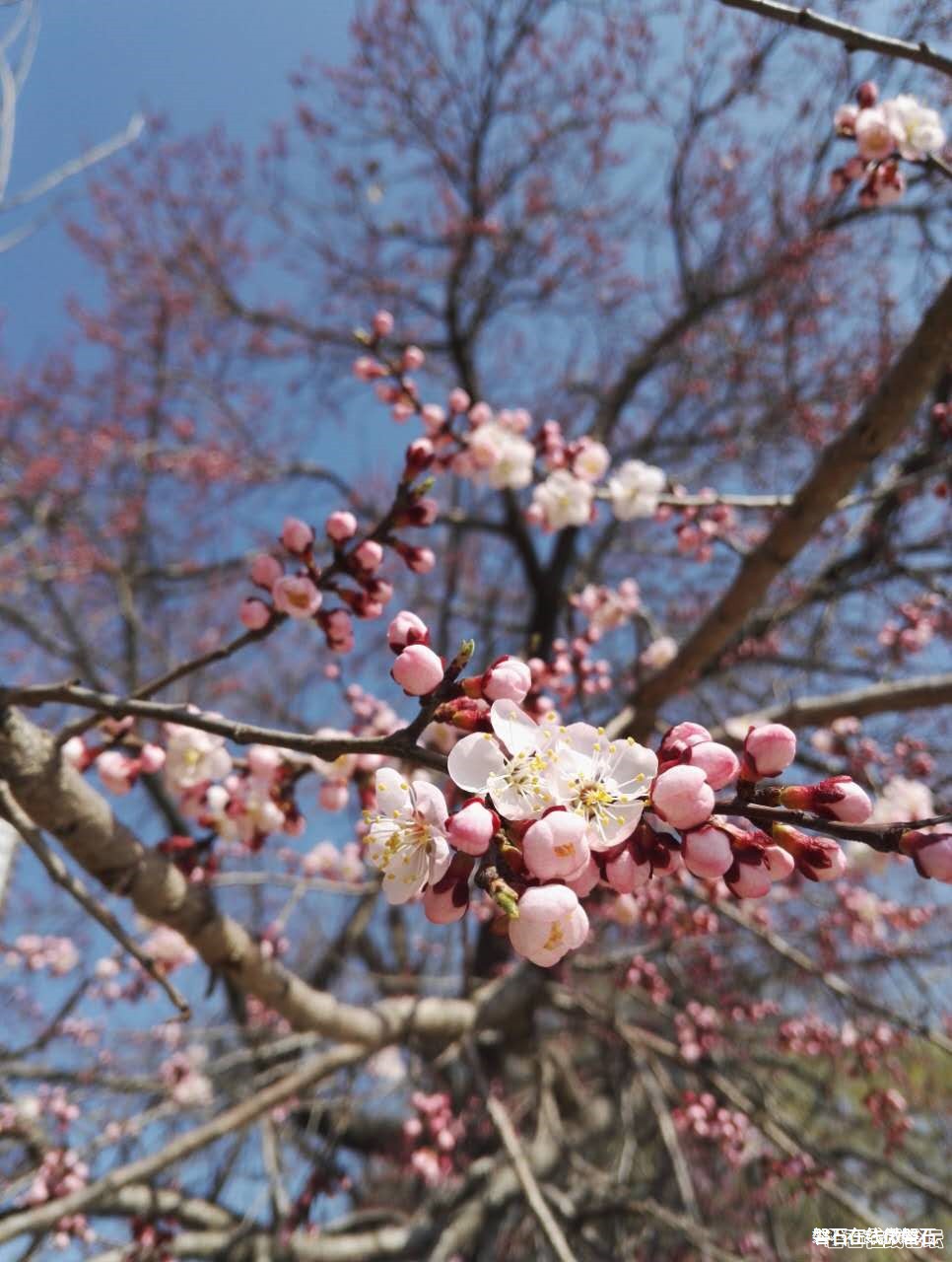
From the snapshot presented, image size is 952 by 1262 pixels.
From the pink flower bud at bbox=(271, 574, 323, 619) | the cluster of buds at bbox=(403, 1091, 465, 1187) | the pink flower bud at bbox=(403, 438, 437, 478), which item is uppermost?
the pink flower bud at bbox=(403, 438, 437, 478)

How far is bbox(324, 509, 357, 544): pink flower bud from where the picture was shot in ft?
4.48

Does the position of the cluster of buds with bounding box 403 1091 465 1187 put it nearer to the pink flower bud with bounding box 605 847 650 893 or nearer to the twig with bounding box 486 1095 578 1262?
the twig with bounding box 486 1095 578 1262

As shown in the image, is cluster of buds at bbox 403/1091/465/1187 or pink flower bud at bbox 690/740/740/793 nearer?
pink flower bud at bbox 690/740/740/793

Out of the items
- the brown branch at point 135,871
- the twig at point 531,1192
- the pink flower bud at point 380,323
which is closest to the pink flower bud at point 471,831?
the brown branch at point 135,871

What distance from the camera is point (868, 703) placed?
2.29 metres

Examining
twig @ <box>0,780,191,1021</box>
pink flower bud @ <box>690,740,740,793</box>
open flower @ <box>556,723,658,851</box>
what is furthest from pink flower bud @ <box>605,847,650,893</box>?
twig @ <box>0,780,191,1021</box>

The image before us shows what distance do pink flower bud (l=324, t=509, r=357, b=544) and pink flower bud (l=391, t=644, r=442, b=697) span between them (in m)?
0.50

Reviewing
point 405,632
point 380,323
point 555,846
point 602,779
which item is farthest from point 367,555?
point 380,323

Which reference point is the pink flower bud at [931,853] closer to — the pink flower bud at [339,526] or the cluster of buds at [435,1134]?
the pink flower bud at [339,526]

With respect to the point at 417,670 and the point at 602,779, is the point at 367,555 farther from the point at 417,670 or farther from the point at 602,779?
the point at 602,779

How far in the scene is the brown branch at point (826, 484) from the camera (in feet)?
5.57

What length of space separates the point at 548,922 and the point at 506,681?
A: 0.98ft

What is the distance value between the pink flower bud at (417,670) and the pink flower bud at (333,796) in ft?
3.09

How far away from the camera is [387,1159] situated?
462cm
